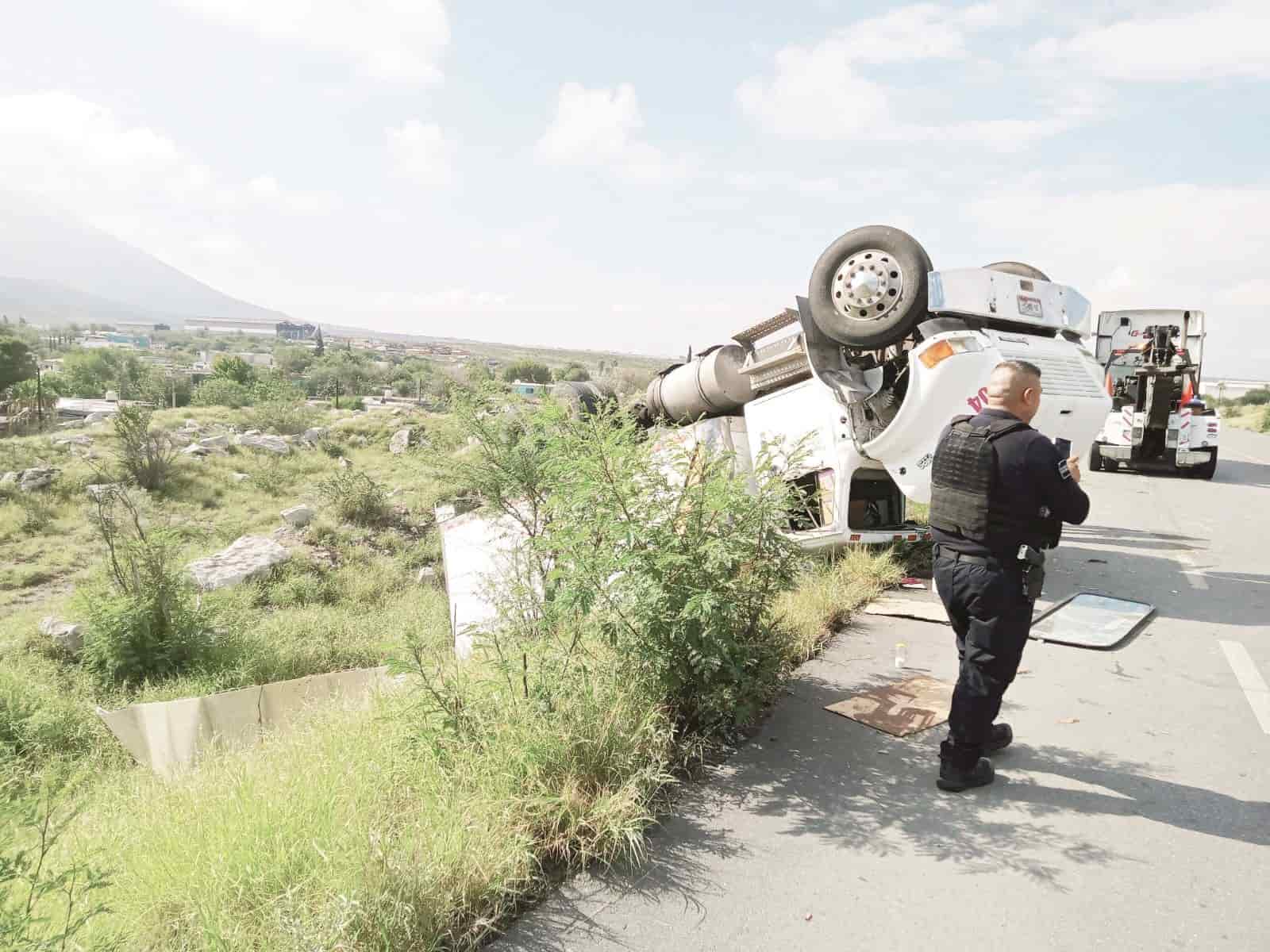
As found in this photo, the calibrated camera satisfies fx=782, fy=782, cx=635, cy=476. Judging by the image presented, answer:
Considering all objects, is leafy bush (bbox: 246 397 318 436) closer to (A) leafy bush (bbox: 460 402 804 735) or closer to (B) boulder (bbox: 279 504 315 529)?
(B) boulder (bbox: 279 504 315 529)

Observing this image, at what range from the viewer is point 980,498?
133 inches

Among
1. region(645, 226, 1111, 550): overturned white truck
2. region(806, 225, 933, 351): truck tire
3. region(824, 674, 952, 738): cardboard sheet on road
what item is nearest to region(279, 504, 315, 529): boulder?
region(645, 226, 1111, 550): overturned white truck

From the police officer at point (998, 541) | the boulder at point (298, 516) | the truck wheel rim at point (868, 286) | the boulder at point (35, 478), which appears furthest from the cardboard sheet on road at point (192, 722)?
the boulder at point (35, 478)

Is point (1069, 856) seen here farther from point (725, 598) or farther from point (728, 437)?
point (728, 437)

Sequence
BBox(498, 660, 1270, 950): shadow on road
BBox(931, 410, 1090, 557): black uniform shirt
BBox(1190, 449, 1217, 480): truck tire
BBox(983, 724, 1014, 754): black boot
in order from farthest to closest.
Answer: BBox(1190, 449, 1217, 480): truck tire < BBox(983, 724, 1014, 754): black boot < BBox(931, 410, 1090, 557): black uniform shirt < BBox(498, 660, 1270, 950): shadow on road

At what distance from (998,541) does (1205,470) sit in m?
14.1

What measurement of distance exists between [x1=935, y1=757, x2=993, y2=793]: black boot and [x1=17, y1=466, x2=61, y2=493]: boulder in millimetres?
14786

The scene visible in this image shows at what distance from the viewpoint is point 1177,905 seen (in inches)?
105

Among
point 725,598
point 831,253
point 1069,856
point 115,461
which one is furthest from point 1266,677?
point 115,461

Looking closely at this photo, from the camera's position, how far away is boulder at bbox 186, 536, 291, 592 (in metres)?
9.33

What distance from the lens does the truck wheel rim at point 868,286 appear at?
252 inches

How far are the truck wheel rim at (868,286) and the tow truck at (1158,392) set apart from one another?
9.66m

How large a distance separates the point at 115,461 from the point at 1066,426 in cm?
1539

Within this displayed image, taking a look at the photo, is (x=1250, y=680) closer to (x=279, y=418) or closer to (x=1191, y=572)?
(x=1191, y=572)
